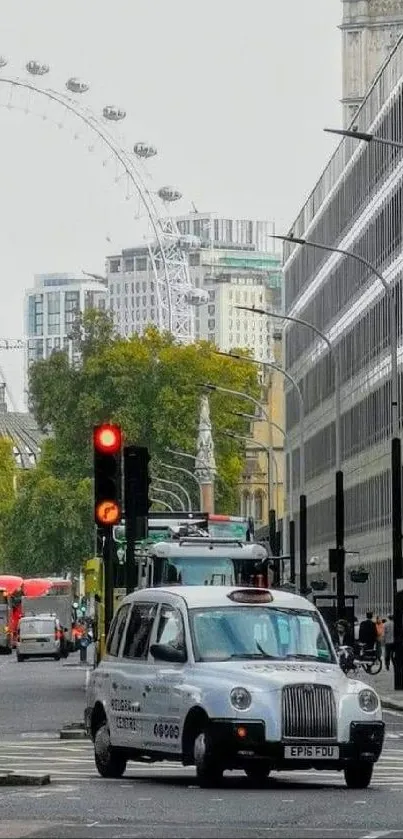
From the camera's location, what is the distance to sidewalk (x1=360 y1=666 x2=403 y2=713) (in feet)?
161

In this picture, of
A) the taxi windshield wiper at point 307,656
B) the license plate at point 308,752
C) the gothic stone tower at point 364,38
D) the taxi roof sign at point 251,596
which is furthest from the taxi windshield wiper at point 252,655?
the gothic stone tower at point 364,38

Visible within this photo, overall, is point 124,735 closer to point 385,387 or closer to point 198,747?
point 198,747

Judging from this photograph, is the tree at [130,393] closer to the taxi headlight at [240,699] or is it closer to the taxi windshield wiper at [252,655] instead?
the taxi windshield wiper at [252,655]

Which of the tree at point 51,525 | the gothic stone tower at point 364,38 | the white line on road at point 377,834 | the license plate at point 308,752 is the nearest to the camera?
the white line on road at point 377,834

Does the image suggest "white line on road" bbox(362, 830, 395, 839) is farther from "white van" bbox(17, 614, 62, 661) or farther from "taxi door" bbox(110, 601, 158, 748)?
"white van" bbox(17, 614, 62, 661)

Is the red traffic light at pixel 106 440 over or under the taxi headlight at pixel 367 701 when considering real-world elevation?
over

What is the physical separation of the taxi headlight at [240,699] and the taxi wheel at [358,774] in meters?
1.08

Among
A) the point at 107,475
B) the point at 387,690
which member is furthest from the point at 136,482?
the point at 387,690

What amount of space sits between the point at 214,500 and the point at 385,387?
5853cm

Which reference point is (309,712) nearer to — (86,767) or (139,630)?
(139,630)

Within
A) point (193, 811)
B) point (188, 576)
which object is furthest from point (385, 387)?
point (193, 811)

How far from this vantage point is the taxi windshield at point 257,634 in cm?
2570

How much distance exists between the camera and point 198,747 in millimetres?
24938

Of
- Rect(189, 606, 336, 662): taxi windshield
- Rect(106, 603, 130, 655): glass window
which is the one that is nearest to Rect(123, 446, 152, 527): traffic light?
Rect(106, 603, 130, 655): glass window
